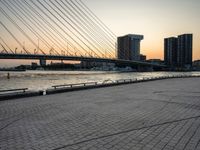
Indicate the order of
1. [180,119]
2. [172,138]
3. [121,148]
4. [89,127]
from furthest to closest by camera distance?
[180,119] < [89,127] < [172,138] < [121,148]

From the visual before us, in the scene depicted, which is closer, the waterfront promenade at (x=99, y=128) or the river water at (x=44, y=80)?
the waterfront promenade at (x=99, y=128)

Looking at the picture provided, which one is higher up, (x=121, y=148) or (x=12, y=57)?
(x=12, y=57)

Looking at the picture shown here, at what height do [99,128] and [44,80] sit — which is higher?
[99,128]

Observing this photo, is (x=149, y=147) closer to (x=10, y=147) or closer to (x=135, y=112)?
(x=10, y=147)

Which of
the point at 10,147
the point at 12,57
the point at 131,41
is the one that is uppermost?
the point at 131,41

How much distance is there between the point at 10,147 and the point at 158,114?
574 centimetres

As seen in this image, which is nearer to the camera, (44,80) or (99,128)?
(99,128)

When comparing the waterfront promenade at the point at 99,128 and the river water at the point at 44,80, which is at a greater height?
the waterfront promenade at the point at 99,128

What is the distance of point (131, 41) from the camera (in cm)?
18012

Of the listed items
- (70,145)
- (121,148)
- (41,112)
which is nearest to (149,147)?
(121,148)

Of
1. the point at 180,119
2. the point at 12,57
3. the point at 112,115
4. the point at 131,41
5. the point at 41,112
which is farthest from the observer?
the point at 131,41

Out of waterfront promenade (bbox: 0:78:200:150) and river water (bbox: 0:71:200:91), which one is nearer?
waterfront promenade (bbox: 0:78:200:150)

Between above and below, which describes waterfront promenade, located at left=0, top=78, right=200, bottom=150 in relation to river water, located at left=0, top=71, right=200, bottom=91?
above

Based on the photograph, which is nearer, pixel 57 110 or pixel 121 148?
pixel 121 148
